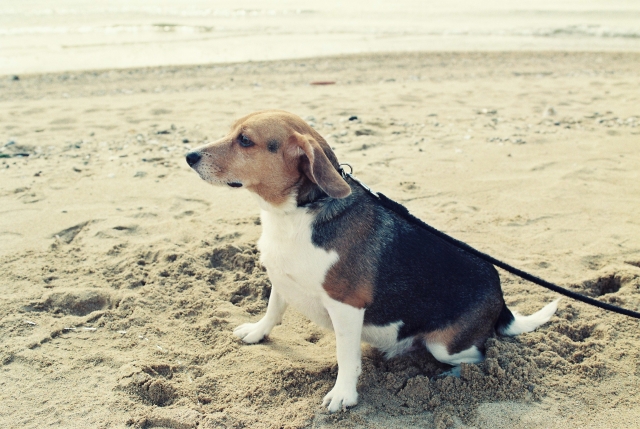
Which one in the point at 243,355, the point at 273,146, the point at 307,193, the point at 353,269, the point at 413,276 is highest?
the point at 273,146

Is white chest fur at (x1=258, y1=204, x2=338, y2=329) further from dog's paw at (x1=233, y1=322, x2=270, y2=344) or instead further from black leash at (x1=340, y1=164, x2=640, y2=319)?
dog's paw at (x1=233, y1=322, x2=270, y2=344)

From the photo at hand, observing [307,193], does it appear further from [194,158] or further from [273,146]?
[194,158]

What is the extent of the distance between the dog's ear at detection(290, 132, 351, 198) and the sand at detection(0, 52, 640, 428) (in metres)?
1.34

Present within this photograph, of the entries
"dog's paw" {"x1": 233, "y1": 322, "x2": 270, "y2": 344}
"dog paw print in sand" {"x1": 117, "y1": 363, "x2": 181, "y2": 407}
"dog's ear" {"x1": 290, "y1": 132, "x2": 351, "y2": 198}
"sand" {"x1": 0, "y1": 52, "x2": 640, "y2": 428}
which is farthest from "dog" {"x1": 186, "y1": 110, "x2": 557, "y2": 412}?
"dog paw print in sand" {"x1": 117, "y1": 363, "x2": 181, "y2": 407}

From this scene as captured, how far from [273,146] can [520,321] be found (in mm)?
2188

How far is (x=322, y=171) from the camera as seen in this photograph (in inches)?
123

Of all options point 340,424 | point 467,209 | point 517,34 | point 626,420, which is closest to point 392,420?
point 340,424

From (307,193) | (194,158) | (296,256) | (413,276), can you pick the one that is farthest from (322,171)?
(413,276)

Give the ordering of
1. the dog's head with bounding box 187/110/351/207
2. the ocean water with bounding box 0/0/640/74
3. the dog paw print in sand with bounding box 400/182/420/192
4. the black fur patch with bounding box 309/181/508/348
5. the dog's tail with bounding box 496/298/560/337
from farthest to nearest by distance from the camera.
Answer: the ocean water with bounding box 0/0/640/74, the dog paw print in sand with bounding box 400/182/420/192, the dog's tail with bounding box 496/298/560/337, the black fur patch with bounding box 309/181/508/348, the dog's head with bounding box 187/110/351/207

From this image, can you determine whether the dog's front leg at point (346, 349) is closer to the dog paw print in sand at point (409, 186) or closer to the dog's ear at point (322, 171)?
the dog's ear at point (322, 171)

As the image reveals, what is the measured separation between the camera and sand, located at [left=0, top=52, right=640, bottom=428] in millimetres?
3379

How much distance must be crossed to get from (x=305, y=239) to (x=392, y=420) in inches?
46.3

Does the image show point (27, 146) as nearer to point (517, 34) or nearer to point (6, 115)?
→ point (6, 115)

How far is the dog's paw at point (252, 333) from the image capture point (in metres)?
4.03
